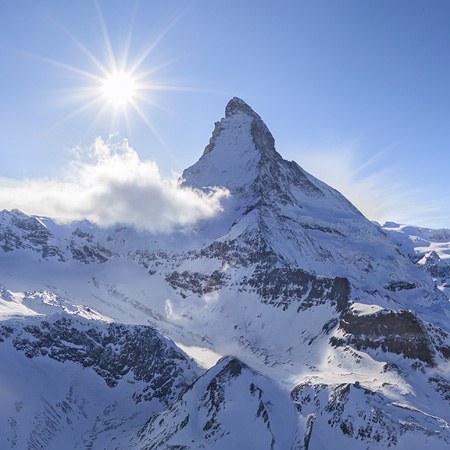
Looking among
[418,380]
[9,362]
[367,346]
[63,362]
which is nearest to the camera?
[418,380]

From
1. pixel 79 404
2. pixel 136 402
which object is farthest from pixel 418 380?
pixel 79 404

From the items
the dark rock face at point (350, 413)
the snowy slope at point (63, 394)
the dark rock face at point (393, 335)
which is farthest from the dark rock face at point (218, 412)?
the dark rock face at point (393, 335)

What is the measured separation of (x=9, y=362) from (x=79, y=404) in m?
27.8

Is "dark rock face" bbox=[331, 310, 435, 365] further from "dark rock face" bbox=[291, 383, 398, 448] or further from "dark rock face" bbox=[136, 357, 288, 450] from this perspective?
"dark rock face" bbox=[136, 357, 288, 450]

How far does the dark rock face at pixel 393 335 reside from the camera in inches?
5935

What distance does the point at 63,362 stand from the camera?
194m

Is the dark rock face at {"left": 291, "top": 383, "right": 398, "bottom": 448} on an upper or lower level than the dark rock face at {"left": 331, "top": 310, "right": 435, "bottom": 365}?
lower

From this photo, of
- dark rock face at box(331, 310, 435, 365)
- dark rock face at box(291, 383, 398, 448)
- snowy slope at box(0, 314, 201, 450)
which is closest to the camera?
dark rock face at box(291, 383, 398, 448)

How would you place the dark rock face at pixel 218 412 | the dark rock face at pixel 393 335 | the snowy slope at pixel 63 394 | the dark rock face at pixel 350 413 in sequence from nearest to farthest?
the dark rock face at pixel 350 413 → the dark rock face at pixel 218 412 → the dark rock face at pixel 393 335 → the snowy slope at pixel 63 394

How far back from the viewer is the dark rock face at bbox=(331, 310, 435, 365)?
5935 inches

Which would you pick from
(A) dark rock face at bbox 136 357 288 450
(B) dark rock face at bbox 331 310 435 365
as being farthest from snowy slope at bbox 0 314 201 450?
(B) dark rock face at bbox 331 310 435 365

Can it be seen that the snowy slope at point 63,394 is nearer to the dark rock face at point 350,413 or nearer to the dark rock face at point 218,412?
the dark rock face at point 218,412

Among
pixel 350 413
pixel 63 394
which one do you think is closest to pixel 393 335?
pixel 350 413

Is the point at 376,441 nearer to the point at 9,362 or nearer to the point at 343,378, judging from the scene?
the point at 343,378
